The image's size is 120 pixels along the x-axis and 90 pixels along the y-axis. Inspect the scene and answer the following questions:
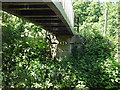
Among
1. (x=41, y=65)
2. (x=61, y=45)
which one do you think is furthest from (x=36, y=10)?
(x=61, y=45)

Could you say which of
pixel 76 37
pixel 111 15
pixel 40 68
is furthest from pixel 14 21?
pixel 111 15

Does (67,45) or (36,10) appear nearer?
(36,10)

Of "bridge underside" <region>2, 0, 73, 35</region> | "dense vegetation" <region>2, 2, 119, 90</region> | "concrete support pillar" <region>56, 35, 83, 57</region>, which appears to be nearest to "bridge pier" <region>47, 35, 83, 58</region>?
"concrete support pillar" <region>56, 35, 83, 57</region>

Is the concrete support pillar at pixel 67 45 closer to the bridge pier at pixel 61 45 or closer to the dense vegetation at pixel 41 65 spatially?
the bridge pier at pixel 61 45

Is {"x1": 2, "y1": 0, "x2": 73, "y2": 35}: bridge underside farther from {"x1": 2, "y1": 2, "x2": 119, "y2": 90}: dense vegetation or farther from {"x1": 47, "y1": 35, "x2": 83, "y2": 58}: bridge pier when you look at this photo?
{"x1": 47, "y1": 35, "x2": 83, "y2": 58}: bridge pier

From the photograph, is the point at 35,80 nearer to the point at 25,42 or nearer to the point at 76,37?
the point at 25,42

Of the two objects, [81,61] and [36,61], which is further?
[81,61]

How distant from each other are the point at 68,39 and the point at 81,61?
886mm

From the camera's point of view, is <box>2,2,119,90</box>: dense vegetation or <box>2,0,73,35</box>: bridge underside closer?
<box>2,0,73,35</box>: bridge underside

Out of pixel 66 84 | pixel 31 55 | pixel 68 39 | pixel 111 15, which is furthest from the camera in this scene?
pixel 111 15

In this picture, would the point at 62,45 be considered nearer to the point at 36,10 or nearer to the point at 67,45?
the point at 67,45

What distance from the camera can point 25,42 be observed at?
595cm

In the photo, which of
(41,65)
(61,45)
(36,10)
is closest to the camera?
(36,10)

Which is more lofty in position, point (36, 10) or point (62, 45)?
point (36, 10)
